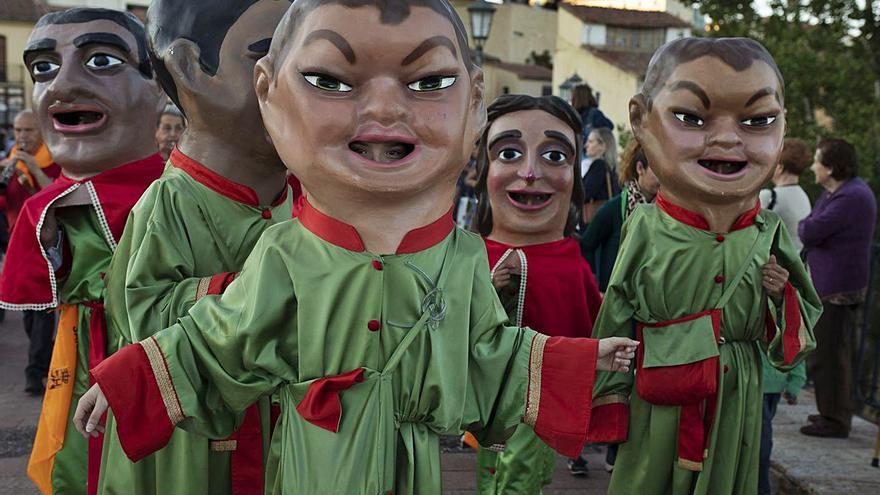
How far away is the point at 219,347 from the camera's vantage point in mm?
2461

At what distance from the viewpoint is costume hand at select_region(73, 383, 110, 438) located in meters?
2.37

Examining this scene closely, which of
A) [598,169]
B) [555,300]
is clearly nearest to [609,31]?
[598,169]

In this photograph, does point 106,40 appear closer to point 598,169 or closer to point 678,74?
point 678,74

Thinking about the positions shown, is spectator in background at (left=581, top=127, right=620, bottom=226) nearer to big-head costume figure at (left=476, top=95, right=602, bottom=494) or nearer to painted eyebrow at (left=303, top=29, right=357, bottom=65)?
big-head costume figure at (left=476, top=95, right=602, bottom=494)

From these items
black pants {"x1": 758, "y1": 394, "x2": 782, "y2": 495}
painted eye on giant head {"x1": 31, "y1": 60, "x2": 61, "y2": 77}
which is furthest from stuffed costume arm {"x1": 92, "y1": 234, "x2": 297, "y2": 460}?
black pants {"x1": 758, "y1": 394, "x2": 782, "y2": 495}

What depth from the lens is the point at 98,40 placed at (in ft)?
12.3

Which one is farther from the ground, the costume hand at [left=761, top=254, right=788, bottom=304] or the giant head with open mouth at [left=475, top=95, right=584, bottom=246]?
the giant head with open mouth at [left=475, top=95, right=584, bottom=246]

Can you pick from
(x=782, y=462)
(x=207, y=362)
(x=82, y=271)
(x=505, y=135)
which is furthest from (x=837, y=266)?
(x=207, y=362)

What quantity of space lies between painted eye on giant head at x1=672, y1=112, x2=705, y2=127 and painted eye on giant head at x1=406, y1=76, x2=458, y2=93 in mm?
1219

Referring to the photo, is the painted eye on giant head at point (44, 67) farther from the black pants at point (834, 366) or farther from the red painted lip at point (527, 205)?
the black pants at point (834, 366)

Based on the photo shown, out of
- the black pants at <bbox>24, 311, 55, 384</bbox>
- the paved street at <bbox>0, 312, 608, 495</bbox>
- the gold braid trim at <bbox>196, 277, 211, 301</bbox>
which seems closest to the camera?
the gold braid trim at <bbox>196, 277, 211, 301</bbox>

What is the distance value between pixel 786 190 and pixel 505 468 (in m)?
2.94

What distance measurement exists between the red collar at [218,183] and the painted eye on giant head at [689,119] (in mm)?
1477

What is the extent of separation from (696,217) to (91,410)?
2.13m
